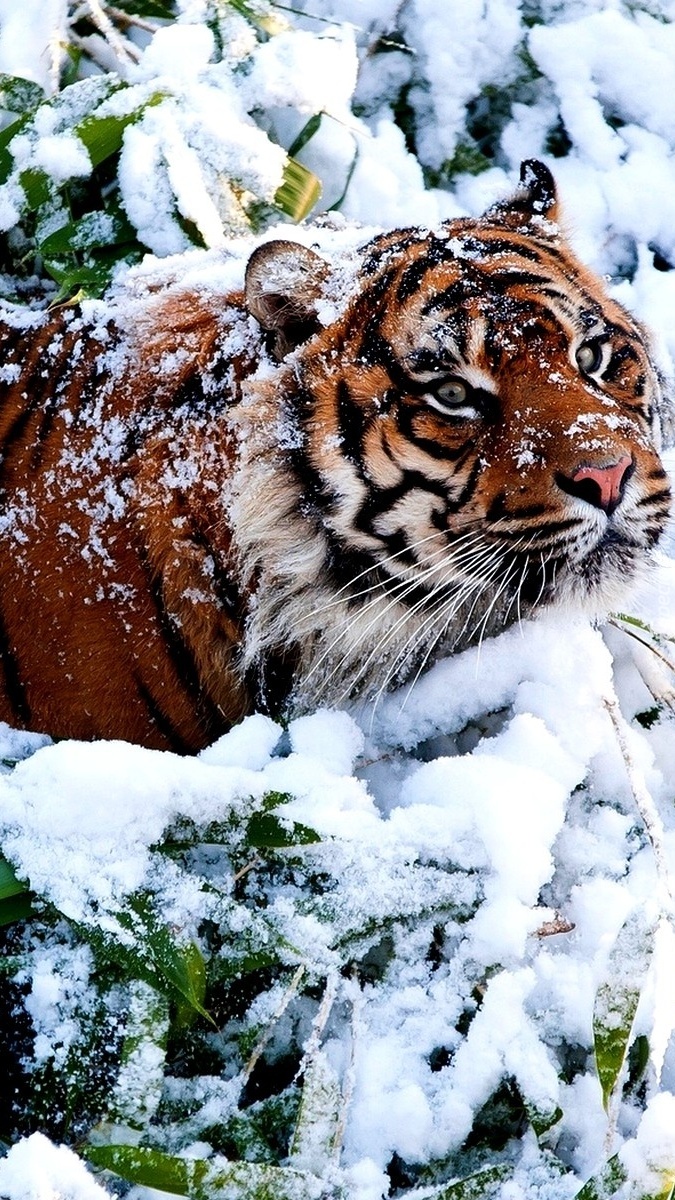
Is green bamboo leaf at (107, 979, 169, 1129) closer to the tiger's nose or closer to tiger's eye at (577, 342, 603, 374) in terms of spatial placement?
the tiger's nose

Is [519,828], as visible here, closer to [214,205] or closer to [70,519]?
[70,519]

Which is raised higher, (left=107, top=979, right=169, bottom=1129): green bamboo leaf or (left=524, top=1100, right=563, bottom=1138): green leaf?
(left=524, top=1100, right=563, bottom=1138): green leaf

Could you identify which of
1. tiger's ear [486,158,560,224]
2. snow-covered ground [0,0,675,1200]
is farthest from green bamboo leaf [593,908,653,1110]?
tiger's ear [486,158,560,224]

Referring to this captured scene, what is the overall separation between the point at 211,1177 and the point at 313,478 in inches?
30.7

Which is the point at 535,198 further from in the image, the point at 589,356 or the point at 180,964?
the point at 180,964

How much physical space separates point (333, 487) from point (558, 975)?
61 cm

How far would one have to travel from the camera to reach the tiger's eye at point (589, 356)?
149 cm

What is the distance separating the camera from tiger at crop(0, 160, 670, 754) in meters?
1.42

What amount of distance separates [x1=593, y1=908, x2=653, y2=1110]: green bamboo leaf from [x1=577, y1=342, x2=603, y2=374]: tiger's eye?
2.14ft

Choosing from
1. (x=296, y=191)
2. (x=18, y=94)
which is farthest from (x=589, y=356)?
(x=18, y=94)

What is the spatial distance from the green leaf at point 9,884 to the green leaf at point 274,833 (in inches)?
9.3

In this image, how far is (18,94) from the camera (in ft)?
7.04

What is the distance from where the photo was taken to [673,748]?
60.2 inches

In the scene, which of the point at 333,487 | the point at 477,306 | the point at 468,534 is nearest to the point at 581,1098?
the point at 468,534
